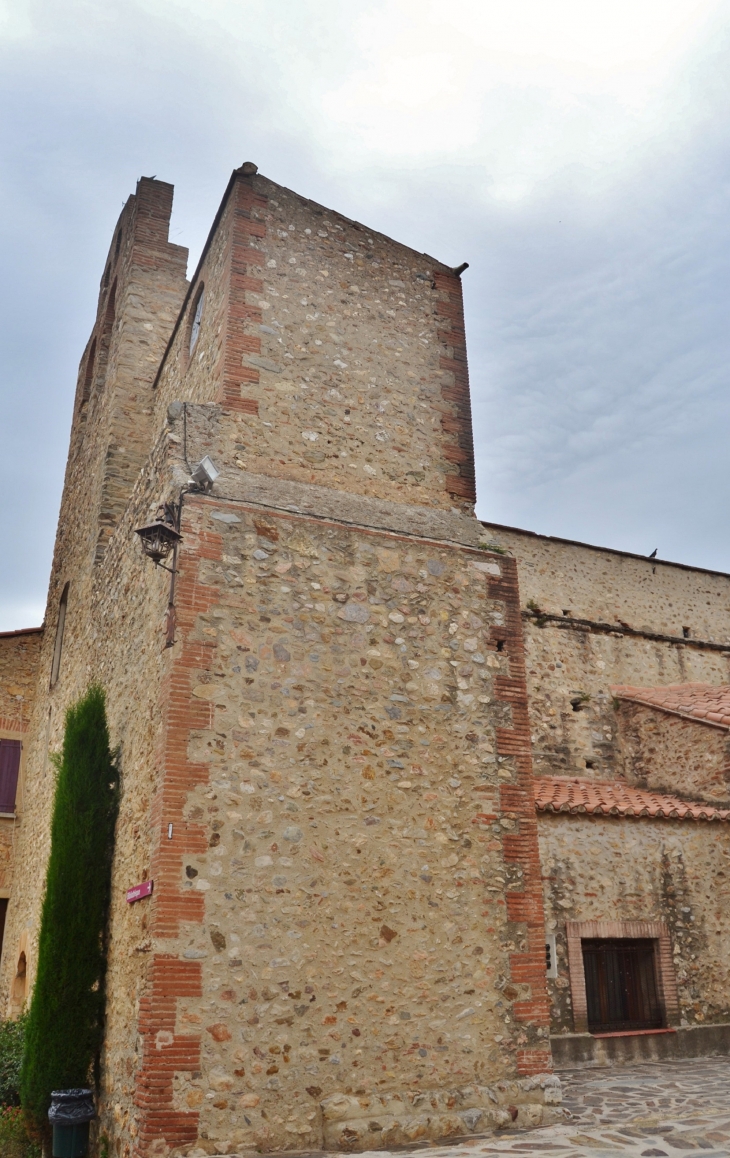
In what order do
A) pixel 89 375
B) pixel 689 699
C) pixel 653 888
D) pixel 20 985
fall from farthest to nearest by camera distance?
pixel 89 375, pixel 689 699, pixel 653 888, pixel 20 985

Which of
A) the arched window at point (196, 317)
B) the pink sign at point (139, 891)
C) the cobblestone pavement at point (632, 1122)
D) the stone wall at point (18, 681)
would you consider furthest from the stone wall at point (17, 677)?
the cobblestone pavement at point (632, 1122)

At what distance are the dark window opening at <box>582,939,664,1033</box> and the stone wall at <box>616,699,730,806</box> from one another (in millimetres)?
2786

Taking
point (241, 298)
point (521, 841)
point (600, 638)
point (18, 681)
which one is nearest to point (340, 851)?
point (521, 841)

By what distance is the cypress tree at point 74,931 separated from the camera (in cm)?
755

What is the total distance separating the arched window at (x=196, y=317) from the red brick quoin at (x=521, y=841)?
4333mm

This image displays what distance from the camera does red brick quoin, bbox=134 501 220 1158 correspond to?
6148mm

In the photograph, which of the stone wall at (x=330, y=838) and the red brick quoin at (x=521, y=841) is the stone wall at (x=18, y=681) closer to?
the stone wall at (x=330, y=838)

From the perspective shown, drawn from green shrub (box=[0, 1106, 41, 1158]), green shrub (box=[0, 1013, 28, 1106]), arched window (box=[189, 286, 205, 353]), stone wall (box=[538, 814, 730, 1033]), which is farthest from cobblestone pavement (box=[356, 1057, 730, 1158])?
arched window (box=[189, 286, 205, 353])

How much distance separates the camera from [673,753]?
14484mm

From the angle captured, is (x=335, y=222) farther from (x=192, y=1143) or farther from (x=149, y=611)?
(x=192, y=1143)

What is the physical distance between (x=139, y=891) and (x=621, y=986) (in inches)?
293

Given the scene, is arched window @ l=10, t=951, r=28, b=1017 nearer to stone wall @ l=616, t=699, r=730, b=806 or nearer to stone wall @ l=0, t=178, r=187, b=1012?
stone wall @ l=0, t=178, r=187, b=1012

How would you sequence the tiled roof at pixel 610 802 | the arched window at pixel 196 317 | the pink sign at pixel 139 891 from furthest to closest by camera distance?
1. the tiled roof at pixel 610 802
2. the arched window at pixel 196 317
3. the pink sign at pixel 139 891

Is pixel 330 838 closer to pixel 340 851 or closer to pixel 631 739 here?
pixel 340 851
